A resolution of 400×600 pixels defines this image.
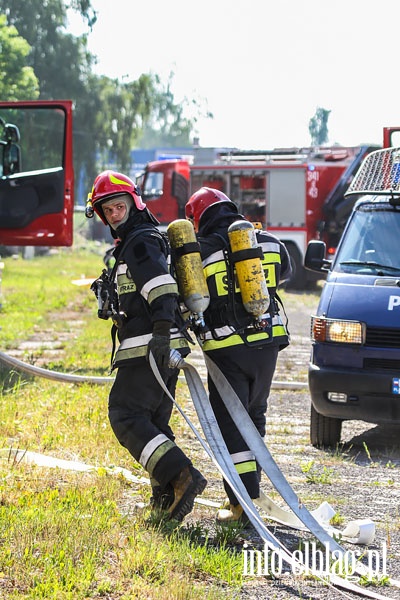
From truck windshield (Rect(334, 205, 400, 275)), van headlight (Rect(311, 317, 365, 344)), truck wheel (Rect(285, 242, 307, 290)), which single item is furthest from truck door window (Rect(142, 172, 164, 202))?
van headlight (Rect(311, 317, 365, 344))

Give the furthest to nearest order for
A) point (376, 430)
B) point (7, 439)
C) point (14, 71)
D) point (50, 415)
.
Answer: point (14, 71)
point (376, 430)
point (50, 415)
point (7, 439)

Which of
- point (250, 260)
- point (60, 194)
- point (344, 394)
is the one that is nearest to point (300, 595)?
point (250, 260)

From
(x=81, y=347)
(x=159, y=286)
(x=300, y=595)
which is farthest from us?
(x=81, y=347)

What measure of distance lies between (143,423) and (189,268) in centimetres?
83

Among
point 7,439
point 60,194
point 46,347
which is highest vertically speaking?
point 60,194

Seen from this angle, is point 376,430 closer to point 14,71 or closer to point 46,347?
point 46,347

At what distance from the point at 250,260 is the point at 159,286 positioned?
1.77 ft

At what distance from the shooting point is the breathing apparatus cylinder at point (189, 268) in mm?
5672

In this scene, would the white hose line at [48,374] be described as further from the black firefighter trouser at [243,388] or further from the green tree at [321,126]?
the green tree at [321,126]

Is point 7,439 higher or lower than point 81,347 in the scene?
higher

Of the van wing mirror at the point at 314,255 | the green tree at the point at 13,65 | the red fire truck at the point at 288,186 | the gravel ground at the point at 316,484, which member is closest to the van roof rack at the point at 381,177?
the van wing mirror at the point at 314,255

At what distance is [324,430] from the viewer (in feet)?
26.5

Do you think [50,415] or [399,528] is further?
[50,415]

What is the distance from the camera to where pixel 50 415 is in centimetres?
834
